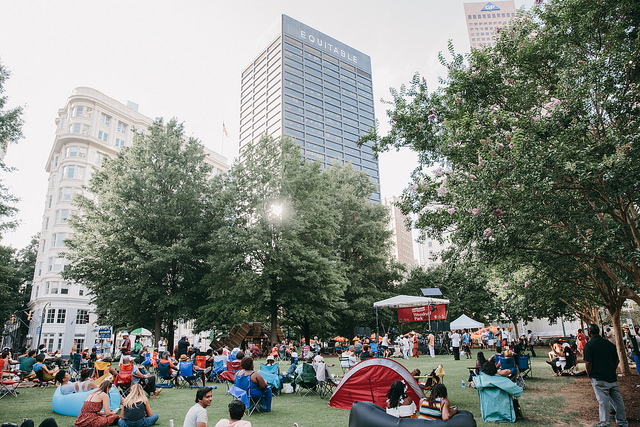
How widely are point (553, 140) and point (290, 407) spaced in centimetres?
840

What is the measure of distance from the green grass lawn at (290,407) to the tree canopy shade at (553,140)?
11.2ft

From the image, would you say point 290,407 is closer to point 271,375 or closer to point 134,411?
point 271,375

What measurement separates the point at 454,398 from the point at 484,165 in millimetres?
6035

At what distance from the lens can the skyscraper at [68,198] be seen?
1959 inches

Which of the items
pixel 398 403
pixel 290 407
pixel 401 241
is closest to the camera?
pixel 398 403

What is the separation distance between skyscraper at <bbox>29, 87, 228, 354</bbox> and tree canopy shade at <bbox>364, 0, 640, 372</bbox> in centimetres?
3996

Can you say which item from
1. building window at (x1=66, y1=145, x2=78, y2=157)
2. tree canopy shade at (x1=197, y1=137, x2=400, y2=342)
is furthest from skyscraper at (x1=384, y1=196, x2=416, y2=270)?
tree canopy shade at (x1=197, y1=137, x2=400, y2=342)

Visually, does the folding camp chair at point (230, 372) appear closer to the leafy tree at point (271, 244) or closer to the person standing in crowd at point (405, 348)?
the leafy tree at point (271, 244)

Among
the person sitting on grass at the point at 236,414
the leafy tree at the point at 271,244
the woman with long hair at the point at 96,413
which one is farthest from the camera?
the leafy tree at the point at 271,244

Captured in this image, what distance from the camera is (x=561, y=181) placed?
8133 millimetres

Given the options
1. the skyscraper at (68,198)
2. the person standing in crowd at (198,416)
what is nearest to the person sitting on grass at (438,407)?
the person standing in crowd at (198,416)

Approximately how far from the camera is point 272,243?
88.4 feet

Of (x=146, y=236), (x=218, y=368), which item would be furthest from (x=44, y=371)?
(x=146, y=236)

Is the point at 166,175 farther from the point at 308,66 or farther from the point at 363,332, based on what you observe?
the point at 308,66
